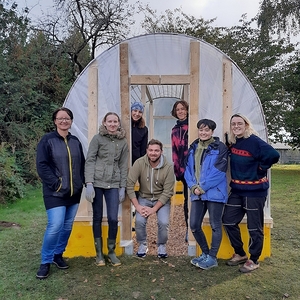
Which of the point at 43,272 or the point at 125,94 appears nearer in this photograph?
the point at 43,272

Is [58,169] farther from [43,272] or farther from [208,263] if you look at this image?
[208,263]

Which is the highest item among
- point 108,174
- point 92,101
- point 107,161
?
point 92,101

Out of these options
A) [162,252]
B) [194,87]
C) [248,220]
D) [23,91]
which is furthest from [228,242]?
[23,91]

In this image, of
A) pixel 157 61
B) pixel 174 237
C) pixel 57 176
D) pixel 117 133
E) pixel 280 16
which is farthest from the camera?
pixel 280 16

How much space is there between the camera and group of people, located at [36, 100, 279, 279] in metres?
3.52

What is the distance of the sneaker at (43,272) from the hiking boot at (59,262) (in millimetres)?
A: 214

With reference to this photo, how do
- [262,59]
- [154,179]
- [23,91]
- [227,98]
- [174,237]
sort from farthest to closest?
[262,59] < [23,91] < [174,237] < [227,98] < [154,179]

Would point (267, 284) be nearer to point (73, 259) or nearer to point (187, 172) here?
point (187, 172)

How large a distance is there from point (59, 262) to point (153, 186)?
1379 mm

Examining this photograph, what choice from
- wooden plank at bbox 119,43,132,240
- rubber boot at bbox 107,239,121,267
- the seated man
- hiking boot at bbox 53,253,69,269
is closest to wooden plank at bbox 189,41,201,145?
the seated man

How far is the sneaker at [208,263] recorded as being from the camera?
Result: 3791 mm

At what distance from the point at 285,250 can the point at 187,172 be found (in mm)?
1851

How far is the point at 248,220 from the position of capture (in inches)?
146

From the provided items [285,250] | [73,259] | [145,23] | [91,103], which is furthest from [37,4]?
[285,250]
